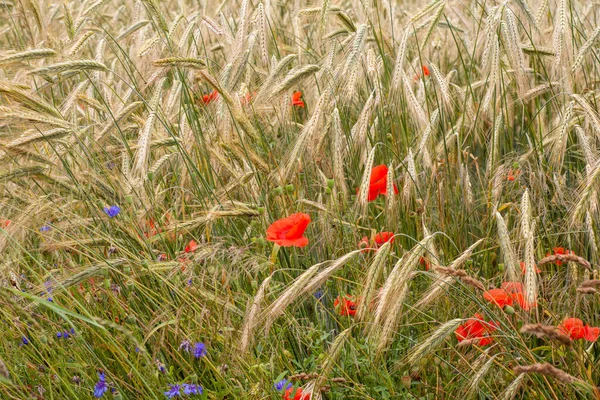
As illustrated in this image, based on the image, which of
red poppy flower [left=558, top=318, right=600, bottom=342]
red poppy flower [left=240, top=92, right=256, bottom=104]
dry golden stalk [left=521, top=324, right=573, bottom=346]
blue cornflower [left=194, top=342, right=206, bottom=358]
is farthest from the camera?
red poppy flower [left=240, top=92, right=256, bottom=104]

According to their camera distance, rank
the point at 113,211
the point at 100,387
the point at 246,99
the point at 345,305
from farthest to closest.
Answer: the point at 246,99 → the point at 113,211 → the point at 345,305 → the point at 100,387

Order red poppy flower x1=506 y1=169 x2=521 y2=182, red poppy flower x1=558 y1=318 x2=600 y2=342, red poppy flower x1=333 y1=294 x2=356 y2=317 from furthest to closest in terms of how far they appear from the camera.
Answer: red poppy flower x1=506 y1=169 x2=521 y2=182, red poppy flower x1=333 y1=294 x2=356 y2=317, red poppy flower x1=558 y1=318 x2=600 y2=342

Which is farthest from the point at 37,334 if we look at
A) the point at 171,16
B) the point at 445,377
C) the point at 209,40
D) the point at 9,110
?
the point at 171,16

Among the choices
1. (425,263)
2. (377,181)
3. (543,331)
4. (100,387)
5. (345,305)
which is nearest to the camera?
(543,331)

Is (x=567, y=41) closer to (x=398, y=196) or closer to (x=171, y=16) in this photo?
(x=398, y=196)

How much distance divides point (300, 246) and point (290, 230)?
0.05 m

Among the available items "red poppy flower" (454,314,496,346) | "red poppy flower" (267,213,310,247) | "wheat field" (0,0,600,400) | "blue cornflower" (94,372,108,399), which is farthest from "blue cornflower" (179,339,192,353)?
"red poppy flower" (454,314,496,346)

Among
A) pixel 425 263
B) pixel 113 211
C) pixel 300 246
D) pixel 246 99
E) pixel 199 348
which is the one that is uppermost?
pixel 246 99

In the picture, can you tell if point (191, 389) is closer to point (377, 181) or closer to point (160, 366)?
point (160, 366)

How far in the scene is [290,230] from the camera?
7.13ft

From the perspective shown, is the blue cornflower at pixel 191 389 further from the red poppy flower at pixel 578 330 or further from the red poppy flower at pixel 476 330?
the red poppy flower at pixel 578 330

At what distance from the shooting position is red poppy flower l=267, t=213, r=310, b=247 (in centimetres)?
214

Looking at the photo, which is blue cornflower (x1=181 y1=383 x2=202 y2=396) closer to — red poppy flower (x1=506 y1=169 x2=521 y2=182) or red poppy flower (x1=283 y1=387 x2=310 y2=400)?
red poppy flower (x1=283 y1=387 x2=310 y2=400)

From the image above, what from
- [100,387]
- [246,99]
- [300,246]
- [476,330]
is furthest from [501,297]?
[246,99]
